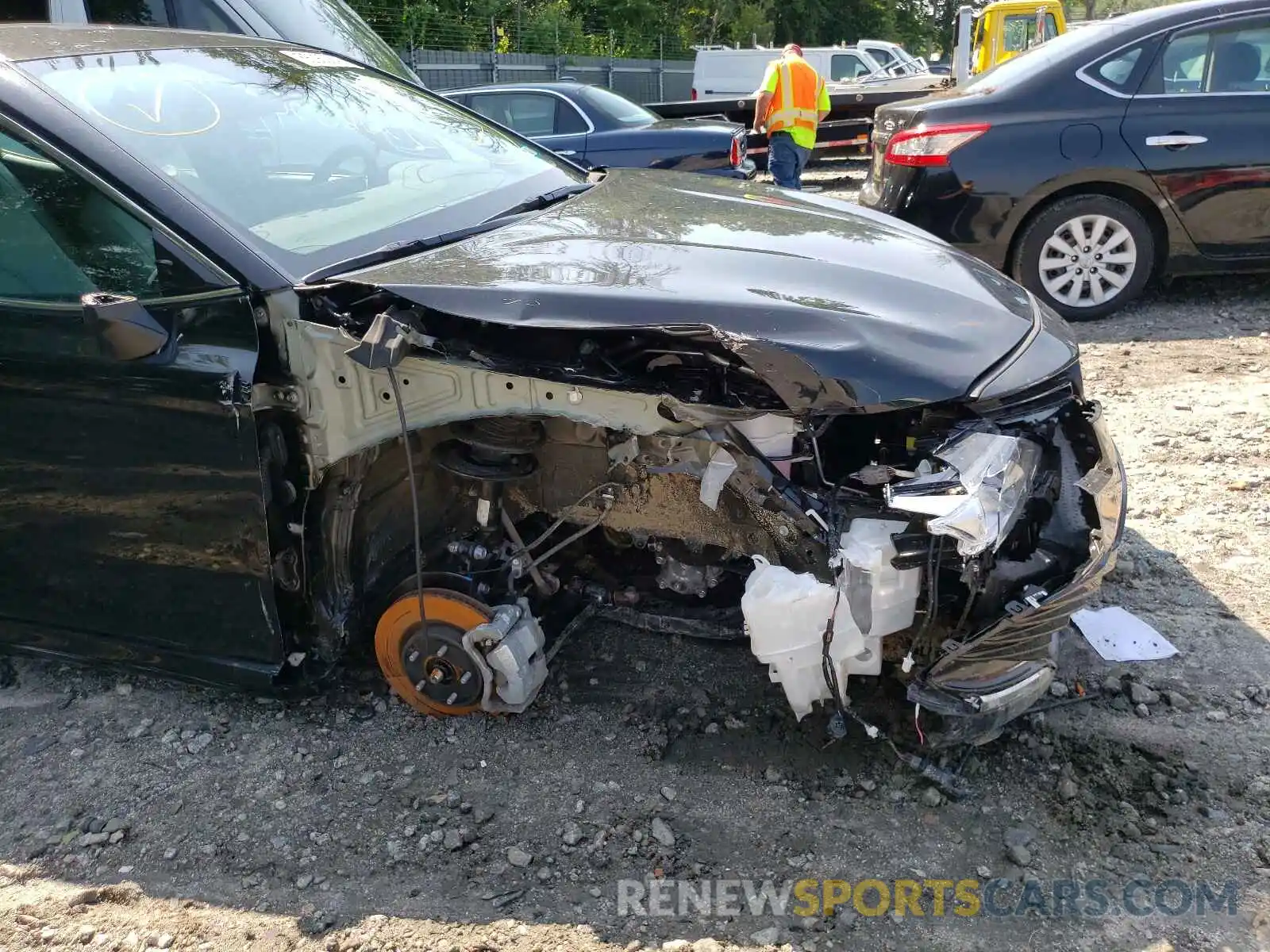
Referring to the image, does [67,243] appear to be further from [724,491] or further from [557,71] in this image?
[557,71]

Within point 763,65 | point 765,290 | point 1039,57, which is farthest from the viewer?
point 763,65

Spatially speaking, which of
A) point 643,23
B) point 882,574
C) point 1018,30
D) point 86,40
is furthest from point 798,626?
point 643,23

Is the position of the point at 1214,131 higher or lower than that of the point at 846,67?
lower

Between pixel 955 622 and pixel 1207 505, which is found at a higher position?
pixel 955 622

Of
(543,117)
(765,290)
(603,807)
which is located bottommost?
(603,807)

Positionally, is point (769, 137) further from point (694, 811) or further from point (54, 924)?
point (54, 924)

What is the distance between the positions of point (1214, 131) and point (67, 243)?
5614 millimetres

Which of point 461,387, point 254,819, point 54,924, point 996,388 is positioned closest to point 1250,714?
point 996,388

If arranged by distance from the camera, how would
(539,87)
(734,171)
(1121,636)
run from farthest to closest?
(539,87) → (734,171) → (1121,636)

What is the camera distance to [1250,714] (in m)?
2.61

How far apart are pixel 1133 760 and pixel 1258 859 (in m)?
0.36

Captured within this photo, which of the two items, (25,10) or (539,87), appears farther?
(539,87)

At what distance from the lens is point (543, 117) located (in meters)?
9.04

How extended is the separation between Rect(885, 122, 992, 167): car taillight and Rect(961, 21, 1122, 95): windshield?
306 mm
